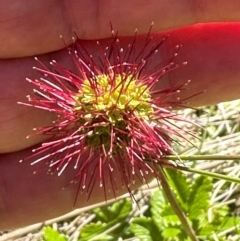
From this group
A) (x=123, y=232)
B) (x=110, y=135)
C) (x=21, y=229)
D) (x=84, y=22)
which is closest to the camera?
(x=110, y=135)

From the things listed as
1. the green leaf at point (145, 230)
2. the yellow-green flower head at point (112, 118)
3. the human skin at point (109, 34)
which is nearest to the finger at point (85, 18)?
the human skin at point (109, 34)

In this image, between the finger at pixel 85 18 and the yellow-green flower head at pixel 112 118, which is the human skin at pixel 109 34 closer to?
the finger at pixel 85 18

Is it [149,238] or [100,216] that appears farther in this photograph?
[100,216]

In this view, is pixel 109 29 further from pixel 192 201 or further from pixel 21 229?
pixel 21 229

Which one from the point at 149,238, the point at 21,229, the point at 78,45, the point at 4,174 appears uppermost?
the point at 78,45

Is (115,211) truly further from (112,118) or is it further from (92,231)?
(112,118)

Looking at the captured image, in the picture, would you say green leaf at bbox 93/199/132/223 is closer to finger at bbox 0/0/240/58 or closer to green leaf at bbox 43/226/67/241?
green leaf at bbox 43/226/67/241

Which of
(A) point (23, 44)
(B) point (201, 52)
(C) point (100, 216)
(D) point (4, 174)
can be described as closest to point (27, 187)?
(D) point (4, 174)

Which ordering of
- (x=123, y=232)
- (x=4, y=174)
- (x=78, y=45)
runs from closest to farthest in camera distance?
(x=78, y=45) < (x=4, y=174) < (x=123, y=232)
